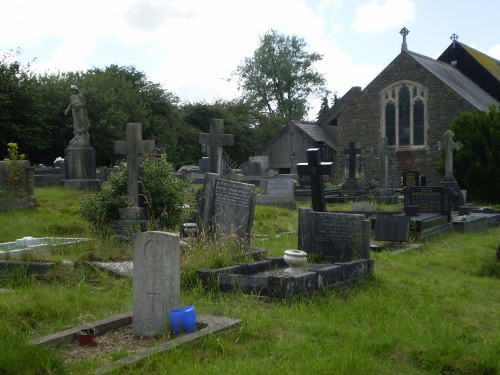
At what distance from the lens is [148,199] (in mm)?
11016

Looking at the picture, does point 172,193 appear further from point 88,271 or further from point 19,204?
point 19,204

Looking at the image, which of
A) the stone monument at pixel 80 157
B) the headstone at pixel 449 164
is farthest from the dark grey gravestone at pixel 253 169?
the stone monument at pixel 80 157

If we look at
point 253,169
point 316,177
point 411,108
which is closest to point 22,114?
point 253,169

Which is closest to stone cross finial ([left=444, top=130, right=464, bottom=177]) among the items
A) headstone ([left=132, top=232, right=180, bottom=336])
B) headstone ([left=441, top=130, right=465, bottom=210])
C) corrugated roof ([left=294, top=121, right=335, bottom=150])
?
headstone ([left=441, top=130, right=465, bottom=210])

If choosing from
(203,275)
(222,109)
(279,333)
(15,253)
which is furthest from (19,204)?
(222,109)

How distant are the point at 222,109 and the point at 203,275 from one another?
147 feet

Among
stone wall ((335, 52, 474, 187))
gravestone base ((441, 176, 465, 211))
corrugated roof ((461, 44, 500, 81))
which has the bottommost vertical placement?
gravestone base ((441, 176, 465, 211))

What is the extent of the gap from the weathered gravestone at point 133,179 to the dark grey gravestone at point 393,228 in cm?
460

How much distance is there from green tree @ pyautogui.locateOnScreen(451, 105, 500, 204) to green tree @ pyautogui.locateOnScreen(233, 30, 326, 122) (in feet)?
108

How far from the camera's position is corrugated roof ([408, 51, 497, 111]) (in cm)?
3188

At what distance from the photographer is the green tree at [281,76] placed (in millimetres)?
58594

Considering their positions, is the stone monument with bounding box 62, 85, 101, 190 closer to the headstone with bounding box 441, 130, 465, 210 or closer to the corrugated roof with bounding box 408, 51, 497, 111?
the headstone with bounding box 441, 130, 465, 210

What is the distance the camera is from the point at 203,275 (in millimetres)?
7480

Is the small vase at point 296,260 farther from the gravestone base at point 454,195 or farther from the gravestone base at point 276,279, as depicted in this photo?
the gravestone base at point 454,195
